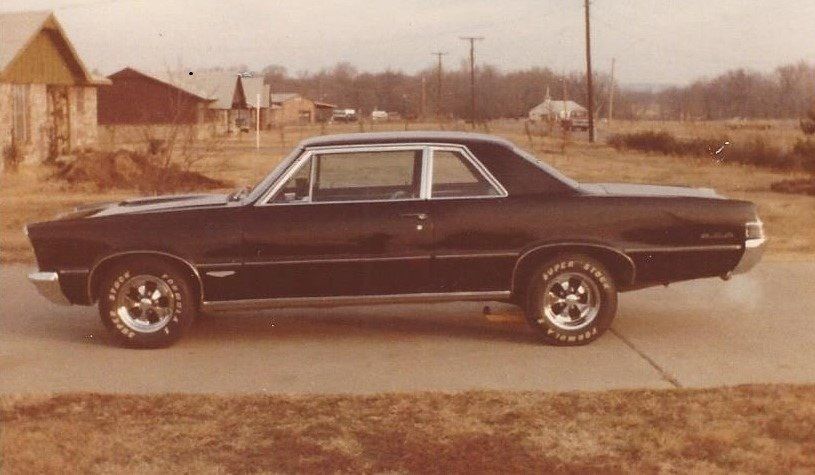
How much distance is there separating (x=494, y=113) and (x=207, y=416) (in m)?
125

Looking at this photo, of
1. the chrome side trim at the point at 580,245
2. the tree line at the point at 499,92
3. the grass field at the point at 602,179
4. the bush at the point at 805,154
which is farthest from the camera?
the tree line at the point at 499,92

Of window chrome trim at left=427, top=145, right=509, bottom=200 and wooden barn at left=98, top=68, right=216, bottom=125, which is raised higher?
wooden barn at left=98, top=68, right=216, bottom=125

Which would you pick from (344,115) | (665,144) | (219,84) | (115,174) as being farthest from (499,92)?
(115,174)

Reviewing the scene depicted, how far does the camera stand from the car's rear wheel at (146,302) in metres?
8.05

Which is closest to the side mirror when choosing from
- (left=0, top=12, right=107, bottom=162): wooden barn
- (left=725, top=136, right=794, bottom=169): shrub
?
(left=0, top=12, right=107, bottom=162): wooden barn

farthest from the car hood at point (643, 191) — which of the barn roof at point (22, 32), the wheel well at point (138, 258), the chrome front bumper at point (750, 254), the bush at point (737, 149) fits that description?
the bush at point (737, 149)

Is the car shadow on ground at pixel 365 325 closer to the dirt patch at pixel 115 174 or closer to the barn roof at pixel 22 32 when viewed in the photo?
the dirt patch at pixel 115 174

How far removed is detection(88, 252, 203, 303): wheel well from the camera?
8.02 metres

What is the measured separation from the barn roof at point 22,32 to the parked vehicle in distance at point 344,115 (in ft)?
255

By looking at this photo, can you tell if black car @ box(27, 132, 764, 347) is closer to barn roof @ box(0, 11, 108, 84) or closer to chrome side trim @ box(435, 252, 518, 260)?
chrome side trim @ box(435, 252, 518, 260)

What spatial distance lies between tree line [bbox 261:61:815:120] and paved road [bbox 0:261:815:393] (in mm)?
94075

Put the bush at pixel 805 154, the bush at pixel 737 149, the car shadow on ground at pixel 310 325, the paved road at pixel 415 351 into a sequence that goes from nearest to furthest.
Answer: the paved road at pixel 415 351, the car shadow on ground at pixel 310 325, the bush at pixel 805 154, the bush at pixel 737 149

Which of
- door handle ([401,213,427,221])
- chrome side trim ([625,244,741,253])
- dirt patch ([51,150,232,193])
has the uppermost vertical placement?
dirt patch ([51,150,232,193])

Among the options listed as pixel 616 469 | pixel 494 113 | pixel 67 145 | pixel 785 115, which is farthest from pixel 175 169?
pixel 494 113
